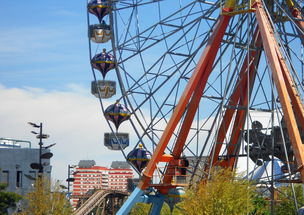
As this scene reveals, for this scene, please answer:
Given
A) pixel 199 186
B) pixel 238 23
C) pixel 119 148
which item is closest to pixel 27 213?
pixel 119 148

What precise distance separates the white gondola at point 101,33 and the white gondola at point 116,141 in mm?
4879

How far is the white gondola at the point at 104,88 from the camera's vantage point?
40.5m

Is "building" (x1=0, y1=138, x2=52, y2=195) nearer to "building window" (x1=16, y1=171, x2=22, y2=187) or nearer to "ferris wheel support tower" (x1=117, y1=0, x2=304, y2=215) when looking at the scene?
"building window" (x1=16, y1=171, x2=22, y2=187)

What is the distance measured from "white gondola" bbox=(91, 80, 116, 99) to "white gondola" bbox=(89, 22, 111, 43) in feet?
7.12

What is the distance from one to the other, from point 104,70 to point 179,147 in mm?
6594

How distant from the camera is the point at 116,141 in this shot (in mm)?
39688

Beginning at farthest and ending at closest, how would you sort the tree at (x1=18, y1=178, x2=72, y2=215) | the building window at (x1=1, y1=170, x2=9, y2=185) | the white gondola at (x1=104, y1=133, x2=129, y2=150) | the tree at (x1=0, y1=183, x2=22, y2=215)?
the building window at (x1=1, y1=170, x2=9, y2=185)
the tree at (x1=0, y1=183, x2=22, y2=215)
the tree at (x1=18, y1=178, x2=72, y2=215)
the white gondola at (x1=104, y1=133, x2=129, y2=150)

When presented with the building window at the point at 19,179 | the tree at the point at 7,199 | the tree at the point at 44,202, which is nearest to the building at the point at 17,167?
the building window at the point at 19,179

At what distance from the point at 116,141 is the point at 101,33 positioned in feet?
18.2

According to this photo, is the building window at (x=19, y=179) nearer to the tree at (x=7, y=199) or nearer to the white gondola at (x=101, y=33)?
the tree at (x=7, y=199)

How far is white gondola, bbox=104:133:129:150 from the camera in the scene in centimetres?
3978

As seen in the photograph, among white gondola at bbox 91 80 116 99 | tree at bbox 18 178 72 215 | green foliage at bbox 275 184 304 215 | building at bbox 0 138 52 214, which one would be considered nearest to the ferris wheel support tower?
white gondola at bbox 91 80 116 99

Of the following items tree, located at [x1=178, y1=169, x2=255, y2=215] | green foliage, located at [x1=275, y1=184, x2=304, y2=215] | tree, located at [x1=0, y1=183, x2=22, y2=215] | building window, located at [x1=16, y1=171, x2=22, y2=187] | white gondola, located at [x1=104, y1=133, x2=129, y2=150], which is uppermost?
building window, located at [x1=16, y1=171, x2=22, y2=187]

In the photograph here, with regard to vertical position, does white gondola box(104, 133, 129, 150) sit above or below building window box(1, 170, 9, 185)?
below
